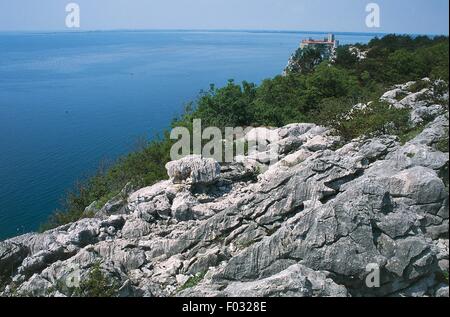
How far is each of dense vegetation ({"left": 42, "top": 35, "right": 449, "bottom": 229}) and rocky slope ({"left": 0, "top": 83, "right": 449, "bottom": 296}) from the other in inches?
63.2

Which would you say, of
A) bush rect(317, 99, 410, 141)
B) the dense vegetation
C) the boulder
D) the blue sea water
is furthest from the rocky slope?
the blue sea water

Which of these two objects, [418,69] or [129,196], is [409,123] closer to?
[129,196]

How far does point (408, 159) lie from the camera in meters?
10.1

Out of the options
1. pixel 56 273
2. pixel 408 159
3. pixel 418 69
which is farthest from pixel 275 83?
pixel 56 273

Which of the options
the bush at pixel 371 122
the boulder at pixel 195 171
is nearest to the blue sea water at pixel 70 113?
the boulder at pixel 195 171

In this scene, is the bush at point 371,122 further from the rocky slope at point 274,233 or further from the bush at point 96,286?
the bush at point 96,286

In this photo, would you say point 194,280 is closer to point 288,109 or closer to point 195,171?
point 195,171

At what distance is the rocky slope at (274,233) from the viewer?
762 centimetres

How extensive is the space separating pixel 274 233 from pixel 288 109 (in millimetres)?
21564

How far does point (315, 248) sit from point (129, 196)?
31.3 ft

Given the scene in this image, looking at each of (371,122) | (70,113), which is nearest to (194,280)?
(371,122)

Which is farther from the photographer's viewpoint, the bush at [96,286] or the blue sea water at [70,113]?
the blue sea water at [70,113]

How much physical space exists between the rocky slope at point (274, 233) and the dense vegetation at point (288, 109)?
5.26 feet

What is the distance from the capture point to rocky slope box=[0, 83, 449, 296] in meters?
7.62
